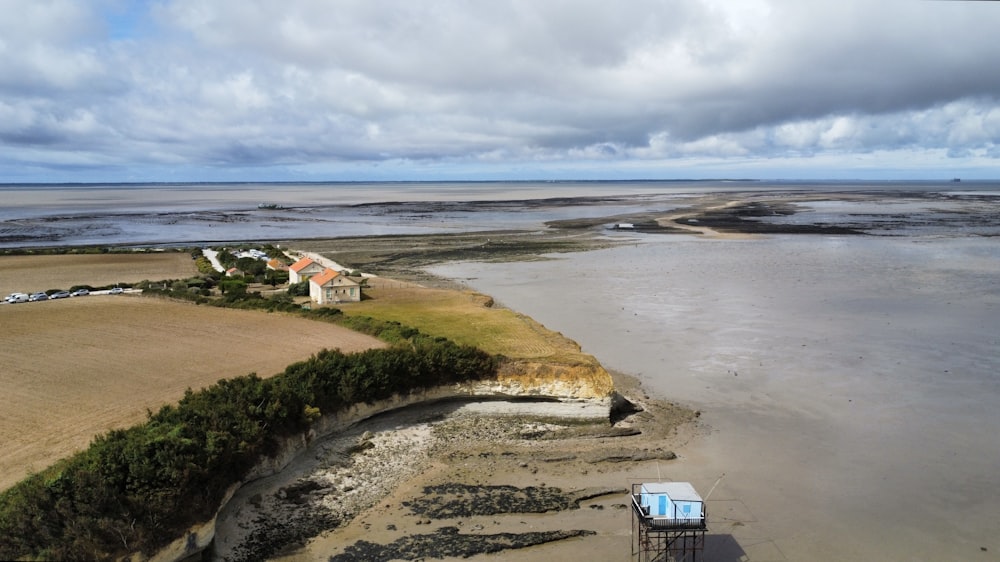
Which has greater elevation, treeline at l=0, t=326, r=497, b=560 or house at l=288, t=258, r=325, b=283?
house at l=288, t=258, r=325, b=283

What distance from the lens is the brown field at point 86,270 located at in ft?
188

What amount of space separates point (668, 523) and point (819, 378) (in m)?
18.4

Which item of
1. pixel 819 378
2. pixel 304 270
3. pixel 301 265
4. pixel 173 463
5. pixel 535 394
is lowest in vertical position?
pixel 819 378

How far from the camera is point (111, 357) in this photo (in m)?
31.2

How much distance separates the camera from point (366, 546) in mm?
18359

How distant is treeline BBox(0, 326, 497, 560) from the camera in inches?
603

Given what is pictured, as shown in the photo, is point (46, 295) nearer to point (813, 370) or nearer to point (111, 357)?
point (111, 357)

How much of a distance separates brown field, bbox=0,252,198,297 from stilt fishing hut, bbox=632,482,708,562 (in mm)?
52596

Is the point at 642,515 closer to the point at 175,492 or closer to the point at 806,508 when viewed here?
the point at 806,508

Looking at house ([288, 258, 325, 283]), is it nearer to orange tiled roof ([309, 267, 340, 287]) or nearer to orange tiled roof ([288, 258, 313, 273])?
orange tiled roof ([288, 258, 313, 273])

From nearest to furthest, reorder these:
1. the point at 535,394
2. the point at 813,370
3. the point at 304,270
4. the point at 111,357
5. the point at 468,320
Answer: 1. the point at 535,394
2. the point at 111,357
3. the point at 813,370
4. the point at 468,320
5. the point at 304,270

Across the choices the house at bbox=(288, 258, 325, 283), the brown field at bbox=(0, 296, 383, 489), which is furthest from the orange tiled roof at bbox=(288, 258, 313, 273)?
the brown field at bbox=(0, 296, 383, 489)

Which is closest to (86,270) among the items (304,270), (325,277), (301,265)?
(301,265)

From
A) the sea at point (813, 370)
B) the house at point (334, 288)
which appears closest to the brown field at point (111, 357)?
the house at point (334, 288)
